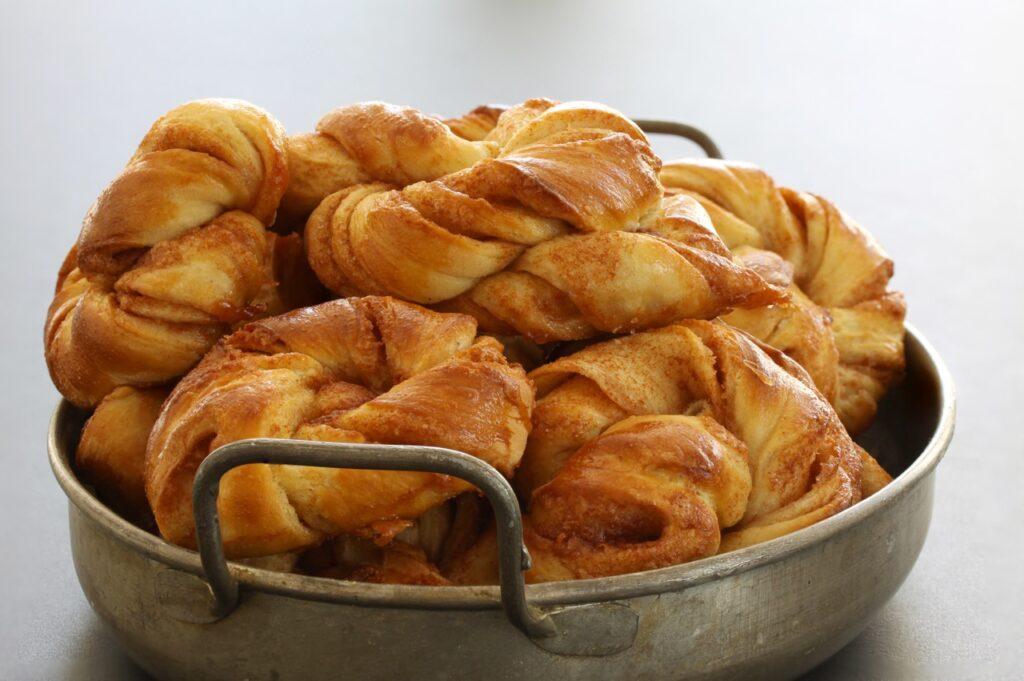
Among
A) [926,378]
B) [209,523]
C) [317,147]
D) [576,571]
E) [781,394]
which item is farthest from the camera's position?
[926,378]

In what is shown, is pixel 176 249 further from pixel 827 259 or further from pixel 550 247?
pixel 827 259

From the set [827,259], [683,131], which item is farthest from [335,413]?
[683,131]

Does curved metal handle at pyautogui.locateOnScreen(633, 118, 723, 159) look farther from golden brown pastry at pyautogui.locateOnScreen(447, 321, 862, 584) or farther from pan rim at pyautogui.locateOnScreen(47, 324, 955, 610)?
pan rim at pyautogui.locateOnScreen(47, 324, 955, 610)

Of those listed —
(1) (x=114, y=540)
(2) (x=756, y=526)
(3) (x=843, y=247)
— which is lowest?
(1) (x=114, y=540)

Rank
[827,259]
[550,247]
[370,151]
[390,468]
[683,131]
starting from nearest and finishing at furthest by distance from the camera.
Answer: [390,468], [550,247], [370,151], [827,259], [683,131]

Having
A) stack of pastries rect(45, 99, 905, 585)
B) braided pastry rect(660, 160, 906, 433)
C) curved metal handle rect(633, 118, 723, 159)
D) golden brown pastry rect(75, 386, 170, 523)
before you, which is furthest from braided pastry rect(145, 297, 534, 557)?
curved metal handle rect(633, 118, 723, 159)

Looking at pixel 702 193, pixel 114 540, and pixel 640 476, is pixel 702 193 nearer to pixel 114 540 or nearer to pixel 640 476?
pixel 640 476

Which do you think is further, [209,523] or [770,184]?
[770,184]

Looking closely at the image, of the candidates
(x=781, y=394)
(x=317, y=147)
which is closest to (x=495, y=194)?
(x=317, y=147)

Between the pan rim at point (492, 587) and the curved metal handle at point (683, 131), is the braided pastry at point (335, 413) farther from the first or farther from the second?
the curved metal handle at point (683, 131)
